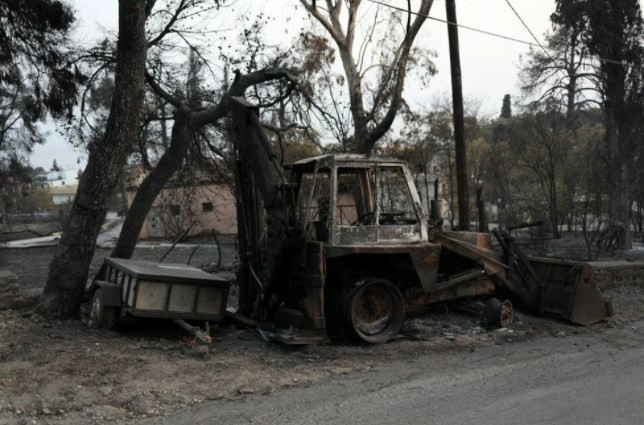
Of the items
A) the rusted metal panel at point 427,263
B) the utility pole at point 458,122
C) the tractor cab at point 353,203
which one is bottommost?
the rusted metal panel at point 427,263

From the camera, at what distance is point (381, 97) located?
868 inches

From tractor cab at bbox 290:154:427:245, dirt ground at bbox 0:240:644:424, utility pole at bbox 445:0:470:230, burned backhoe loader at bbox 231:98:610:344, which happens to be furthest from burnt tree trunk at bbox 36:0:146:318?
utility pole at bbox 445:0:470:230

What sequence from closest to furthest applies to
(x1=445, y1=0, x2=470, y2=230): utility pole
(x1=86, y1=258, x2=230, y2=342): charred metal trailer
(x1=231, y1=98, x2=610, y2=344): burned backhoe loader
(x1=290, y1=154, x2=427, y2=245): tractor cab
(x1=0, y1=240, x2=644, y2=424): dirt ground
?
(x1=0, y1=240, x2=644, y2=424): dirt ground
(x1=86, y1=258, x2=230, y2=342): charred metal trailer
(x1=231, y1=98, x2=610, y2=344): burned backhoe loader
(x1=290, y1=154, x2=427, y2=245): tractor cab
(x1=445, y1=0, x2=470, y2=230): utility pole

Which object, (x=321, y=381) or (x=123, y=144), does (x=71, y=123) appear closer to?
(x=123, y=144)

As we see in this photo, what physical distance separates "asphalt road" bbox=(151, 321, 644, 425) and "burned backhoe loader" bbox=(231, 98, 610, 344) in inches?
43.3

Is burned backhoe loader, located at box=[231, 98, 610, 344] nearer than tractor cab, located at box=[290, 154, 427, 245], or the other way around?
burned backhoe loader, located at box=[231, 98, 610, 344]

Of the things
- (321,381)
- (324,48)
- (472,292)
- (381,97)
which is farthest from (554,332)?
(324,48)

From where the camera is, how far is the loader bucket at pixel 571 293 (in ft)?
31.1

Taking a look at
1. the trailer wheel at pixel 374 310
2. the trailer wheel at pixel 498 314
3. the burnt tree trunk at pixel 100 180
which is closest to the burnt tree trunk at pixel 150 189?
the burnt tree trunk at pixel 100 180

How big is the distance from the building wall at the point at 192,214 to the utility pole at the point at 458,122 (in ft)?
46.9

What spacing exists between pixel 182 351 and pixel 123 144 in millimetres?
3759

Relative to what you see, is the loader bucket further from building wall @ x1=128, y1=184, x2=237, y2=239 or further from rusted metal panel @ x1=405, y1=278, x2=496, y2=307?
building wall @ x1=128, y1=184, x2=237, y2=239

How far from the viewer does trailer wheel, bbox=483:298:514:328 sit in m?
9.12

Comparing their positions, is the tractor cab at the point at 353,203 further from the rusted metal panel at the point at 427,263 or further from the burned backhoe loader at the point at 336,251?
the rusted metal panel at the point at 427,263
